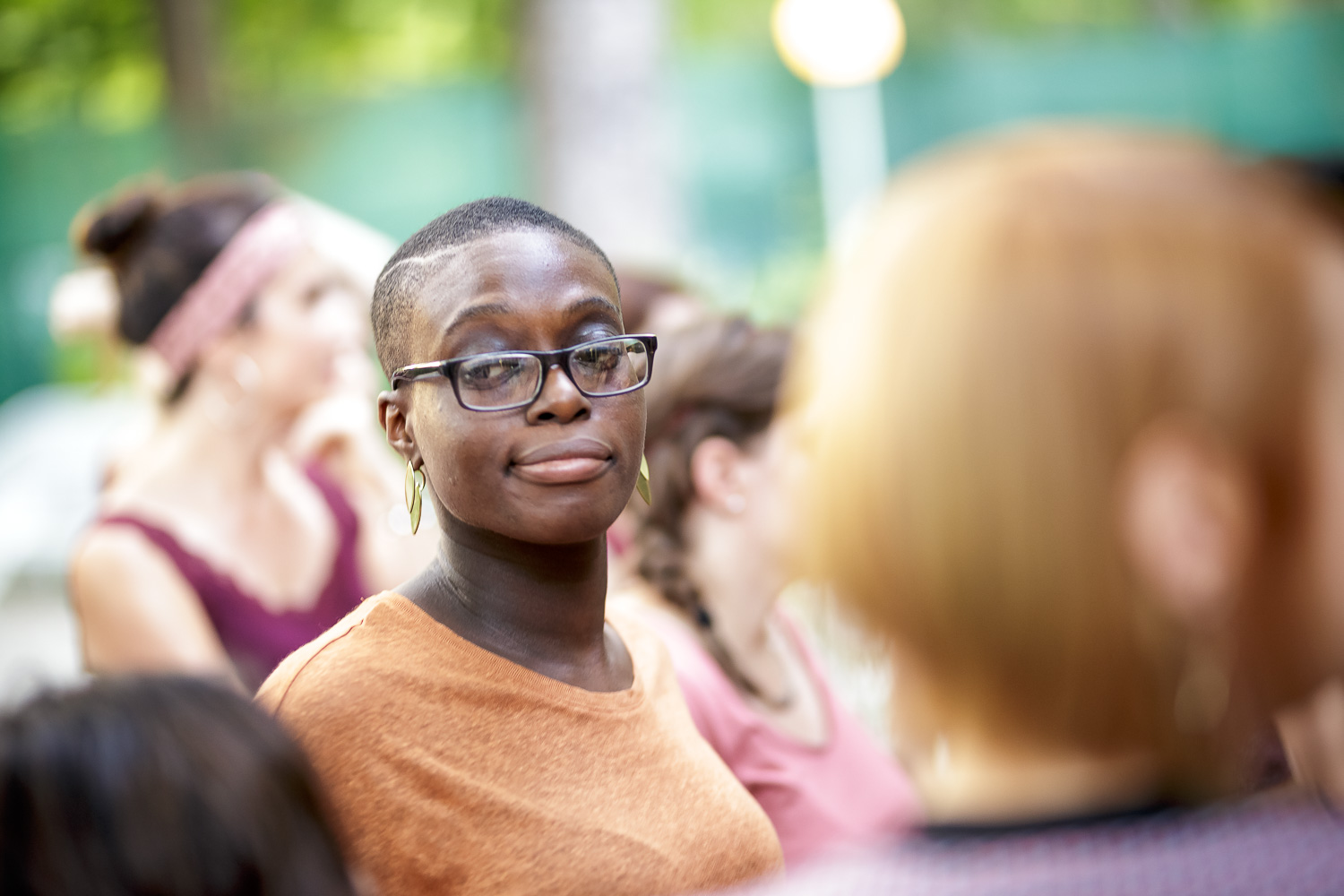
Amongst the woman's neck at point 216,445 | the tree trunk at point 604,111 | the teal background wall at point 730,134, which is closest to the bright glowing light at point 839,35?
the tree trunk at point 604,111

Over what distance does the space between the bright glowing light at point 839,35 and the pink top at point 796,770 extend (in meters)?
7.83

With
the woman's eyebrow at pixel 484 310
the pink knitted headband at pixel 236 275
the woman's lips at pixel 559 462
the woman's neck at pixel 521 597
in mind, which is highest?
the woman's eyebrow at pixel 484 310

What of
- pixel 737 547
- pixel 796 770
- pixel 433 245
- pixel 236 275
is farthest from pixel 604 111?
pixel 433 245

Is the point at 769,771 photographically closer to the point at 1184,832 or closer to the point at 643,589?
the point at 643,589

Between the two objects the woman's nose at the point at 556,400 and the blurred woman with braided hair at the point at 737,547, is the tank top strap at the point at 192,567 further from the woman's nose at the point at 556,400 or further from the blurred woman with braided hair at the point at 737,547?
the woman's nose at the point at 556,400

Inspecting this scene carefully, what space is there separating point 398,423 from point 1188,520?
30.8 inches

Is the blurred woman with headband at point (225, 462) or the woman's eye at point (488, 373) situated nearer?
the woman's eye at point (488, 373)

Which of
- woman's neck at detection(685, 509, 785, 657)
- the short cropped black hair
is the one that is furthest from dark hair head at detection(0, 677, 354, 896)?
woman's neck at detection(685, 509, 785, 657)

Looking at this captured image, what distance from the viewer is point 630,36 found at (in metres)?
8.50

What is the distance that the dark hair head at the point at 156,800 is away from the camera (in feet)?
3.24

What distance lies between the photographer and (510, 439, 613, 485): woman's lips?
1.30m

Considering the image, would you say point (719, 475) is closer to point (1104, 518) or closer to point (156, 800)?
point (1104, 518)

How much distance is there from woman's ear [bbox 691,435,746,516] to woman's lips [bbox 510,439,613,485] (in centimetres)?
138

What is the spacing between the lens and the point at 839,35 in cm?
958
